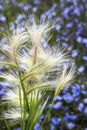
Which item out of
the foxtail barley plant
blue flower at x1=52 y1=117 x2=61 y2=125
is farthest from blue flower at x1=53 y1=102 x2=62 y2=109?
the foxtail barley plant

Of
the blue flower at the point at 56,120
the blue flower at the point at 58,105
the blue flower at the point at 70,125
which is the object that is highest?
the blue flower at the point at 58,105

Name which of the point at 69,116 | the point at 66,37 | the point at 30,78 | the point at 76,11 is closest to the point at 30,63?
the point at 30,78

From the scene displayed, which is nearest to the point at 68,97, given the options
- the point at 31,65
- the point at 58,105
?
the point at 58,105

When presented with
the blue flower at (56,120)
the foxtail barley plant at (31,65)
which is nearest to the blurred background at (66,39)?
the blue flower at (56,120)

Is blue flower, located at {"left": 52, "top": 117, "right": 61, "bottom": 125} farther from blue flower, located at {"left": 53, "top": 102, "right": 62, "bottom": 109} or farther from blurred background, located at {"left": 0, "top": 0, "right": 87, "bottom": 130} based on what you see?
blue flower, located at {"left": 53, "top": 102, "right": 62, "bottom": 109}

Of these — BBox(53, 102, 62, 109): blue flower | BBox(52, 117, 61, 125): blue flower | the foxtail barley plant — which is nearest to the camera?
the foxtail barley plant

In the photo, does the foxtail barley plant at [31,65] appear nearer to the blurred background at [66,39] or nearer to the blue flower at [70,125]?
the blurred background at [66,39]

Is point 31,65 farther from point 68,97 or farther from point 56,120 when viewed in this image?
point 68,97

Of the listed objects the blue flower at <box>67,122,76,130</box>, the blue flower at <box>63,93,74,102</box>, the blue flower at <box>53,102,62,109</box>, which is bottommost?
the blue flower at <box>67,122,76,130</box>
